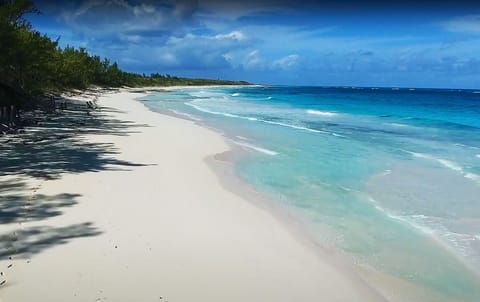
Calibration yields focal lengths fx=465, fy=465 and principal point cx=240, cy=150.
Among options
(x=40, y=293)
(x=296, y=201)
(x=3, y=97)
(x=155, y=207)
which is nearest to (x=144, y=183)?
(x=155, y=207)

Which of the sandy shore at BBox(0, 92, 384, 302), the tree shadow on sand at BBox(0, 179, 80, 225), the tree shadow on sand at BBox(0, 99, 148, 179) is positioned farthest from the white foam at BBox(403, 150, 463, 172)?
the tree shadow on sand at BBox(0, 179, 80, 225)

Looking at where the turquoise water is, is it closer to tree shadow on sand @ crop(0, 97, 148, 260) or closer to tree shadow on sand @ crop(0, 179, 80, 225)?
tree shadow on sand @ crop(0, 97, 148, 260)

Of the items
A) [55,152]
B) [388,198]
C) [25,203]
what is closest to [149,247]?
[25,203]

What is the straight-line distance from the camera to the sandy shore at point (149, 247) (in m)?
5.20

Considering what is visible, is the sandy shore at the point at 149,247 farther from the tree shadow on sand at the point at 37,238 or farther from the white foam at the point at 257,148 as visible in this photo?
the white foam at the point at 257,148

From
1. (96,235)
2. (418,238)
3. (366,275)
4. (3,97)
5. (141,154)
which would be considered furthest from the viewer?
(3,97)

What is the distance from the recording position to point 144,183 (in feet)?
33.7

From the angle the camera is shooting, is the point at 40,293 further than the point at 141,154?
No

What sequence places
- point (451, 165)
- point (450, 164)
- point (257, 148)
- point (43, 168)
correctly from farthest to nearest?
point (257, 148) < point (450, 164) < point (451, 165) < point (43, 168)

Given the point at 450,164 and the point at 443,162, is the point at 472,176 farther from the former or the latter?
the point at 443,162

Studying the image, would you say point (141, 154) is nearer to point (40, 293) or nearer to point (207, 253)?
point (207, 253)

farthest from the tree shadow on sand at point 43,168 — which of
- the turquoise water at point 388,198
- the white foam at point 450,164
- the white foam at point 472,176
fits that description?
the white foam at point 450,164

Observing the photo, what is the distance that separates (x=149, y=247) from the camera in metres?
6.41

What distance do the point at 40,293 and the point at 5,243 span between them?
5.29ft
